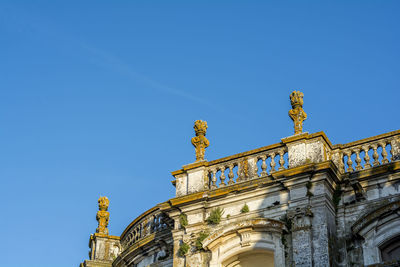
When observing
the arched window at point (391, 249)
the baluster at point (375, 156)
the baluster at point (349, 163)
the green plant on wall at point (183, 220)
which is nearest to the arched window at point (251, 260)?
the green plant on wall at point (183, 220)

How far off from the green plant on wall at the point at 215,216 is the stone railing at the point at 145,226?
7.33ft

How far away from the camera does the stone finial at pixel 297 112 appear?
2105 centimetres

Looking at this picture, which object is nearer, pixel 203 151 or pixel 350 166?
pixel 350 166

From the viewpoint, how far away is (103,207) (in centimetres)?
2816

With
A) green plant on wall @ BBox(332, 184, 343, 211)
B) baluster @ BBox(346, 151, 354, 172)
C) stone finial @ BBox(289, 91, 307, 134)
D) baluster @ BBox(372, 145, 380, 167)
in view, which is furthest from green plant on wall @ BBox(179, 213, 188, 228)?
baluster @ BBox(372, 145, 380, 167)

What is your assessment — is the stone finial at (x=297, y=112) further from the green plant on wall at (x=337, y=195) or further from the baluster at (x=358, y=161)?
the green plant on wall at (x=337, y=195)

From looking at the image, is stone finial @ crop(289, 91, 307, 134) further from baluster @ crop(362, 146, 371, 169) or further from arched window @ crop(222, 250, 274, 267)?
arched window @ crop(222, 250, 274, 267)

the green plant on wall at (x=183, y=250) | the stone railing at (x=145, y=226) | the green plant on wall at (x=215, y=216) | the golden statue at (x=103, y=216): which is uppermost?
the golden statue at (x=103, y=216)

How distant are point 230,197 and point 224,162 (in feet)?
4.52

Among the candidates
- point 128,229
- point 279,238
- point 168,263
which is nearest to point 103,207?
point 128,229

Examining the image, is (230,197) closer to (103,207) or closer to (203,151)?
(203,151)

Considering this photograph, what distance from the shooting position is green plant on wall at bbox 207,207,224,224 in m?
20.6

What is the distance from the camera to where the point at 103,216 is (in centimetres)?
2788

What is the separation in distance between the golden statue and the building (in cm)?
569
